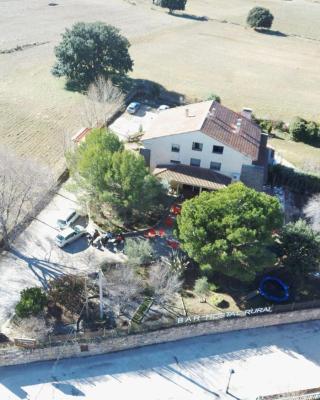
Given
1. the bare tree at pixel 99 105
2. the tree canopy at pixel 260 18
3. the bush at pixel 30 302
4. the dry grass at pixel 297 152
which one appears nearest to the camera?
the bush at pixel 30 302

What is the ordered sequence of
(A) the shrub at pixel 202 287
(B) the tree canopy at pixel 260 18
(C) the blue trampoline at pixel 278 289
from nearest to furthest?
(A) the shrub at pixel 202 287 → (C) the blue trampoline at pixel 278 289 → (B) the tree canopy at pixel 260 18

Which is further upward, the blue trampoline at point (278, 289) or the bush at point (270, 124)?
the bush at point (270, 124)

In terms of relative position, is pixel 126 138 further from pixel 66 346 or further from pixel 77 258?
pixel 66 346

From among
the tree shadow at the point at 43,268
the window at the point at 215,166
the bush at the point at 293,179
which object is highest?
the window at the point at 215,166

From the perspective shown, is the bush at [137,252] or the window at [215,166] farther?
the window at [215,166]

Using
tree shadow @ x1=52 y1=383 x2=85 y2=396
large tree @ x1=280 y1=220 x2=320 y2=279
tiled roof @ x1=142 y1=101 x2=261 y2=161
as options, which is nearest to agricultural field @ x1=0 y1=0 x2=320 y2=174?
tiled roof @ x1=142 y1=101 x2=261 y2=161

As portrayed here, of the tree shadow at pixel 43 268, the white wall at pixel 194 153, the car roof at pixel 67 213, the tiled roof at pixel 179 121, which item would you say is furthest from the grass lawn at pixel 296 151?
the tree shadow at pixel 43 268

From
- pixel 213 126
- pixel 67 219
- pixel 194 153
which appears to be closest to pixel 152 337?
pixel 67 219

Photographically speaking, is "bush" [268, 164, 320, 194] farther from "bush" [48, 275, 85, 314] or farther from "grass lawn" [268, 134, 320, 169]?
"bush" [48, 275, 85, 314]

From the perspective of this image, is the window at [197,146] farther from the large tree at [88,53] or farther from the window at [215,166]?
the large tree at [88,53]
